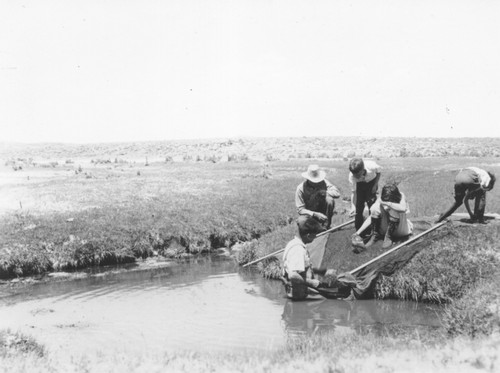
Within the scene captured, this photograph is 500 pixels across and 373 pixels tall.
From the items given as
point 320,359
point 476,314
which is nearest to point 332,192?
point 476,314

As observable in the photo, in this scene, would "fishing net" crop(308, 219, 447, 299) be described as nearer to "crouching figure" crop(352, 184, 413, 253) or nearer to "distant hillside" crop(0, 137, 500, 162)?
"crouching figure" crop(352, 184, 413, 253)

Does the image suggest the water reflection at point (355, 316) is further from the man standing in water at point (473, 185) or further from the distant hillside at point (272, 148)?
the distant hillside at point (272, 148)

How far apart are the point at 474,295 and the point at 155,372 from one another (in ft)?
17.9

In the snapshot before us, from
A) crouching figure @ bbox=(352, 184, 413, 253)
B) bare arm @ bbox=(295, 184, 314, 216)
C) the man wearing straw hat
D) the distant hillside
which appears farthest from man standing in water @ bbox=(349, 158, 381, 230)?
the distant hillside

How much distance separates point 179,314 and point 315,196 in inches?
163

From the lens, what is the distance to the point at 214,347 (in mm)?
8422

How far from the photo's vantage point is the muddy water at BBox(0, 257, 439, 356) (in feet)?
29.0

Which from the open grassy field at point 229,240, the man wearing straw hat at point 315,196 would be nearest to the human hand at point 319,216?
the man wearing straw hat at point 315,196

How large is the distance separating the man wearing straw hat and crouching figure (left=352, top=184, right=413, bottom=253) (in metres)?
1.01

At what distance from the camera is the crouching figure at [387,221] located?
11.0 metres

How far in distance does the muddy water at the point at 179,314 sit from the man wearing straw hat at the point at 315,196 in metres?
1.95

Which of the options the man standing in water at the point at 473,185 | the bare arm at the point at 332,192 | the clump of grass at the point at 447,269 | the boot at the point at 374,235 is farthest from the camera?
the bare arm at the point at 332,192

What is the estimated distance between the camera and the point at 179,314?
1046 cm

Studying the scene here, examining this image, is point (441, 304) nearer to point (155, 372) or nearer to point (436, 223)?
point (436, 223)
